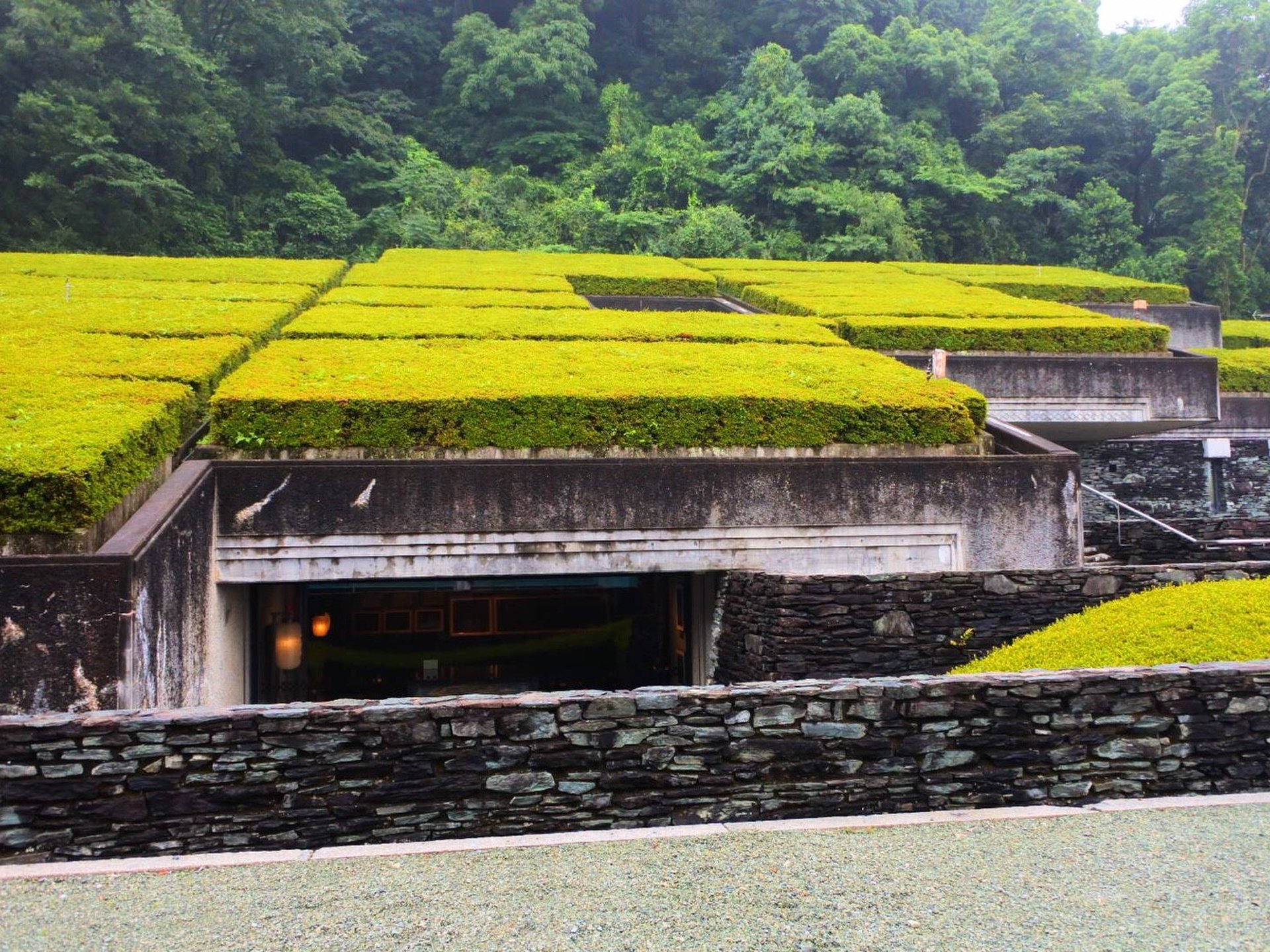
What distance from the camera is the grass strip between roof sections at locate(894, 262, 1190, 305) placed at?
868 inches

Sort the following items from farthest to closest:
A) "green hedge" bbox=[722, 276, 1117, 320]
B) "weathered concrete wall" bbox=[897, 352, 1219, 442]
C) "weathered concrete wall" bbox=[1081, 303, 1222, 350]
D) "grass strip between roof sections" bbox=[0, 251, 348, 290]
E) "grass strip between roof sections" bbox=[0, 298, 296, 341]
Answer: "weathered concrete wall" bbox=[1081, 303, 1222, 350], "grass strip between roof sections" bbox=[0, 251, 348, 290], "green hedge" bbox=[722, 276, 1117, 320], "weathered concrete wall" bbox=[897, 352, 1219, 442], "grass strip between roof sections" bbox=[0, 298, 296, 341]

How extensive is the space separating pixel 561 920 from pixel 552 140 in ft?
118

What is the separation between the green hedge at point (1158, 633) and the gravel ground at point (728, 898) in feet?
6.62

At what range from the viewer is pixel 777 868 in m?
4.86

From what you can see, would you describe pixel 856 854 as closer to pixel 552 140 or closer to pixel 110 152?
pixel 110 152

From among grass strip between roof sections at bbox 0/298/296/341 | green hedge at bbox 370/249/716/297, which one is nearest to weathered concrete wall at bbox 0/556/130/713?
grass strip between roof sections at bbox 0/298/296/341

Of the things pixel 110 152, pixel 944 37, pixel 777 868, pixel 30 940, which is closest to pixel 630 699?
pixel 777 868

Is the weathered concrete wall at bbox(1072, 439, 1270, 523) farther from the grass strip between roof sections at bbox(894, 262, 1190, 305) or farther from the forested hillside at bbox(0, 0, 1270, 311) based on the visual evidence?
the forested hillside at bbox(0, 0, 1270, 311)

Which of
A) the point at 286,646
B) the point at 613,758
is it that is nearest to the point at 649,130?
the point at 286,646

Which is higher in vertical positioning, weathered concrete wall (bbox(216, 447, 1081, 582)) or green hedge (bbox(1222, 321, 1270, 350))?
green hedge (bbox(1222, 321, 1270, 350))

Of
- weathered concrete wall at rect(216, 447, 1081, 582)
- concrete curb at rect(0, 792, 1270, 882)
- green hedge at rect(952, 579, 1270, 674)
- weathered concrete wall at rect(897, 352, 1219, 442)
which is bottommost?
concrete curb at rect(0, 792, 1270, 882)

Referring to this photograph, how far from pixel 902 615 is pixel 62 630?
230 inches

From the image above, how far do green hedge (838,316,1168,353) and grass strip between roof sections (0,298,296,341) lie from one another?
780 centimetres

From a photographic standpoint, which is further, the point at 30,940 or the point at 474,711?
the point at 474,711
